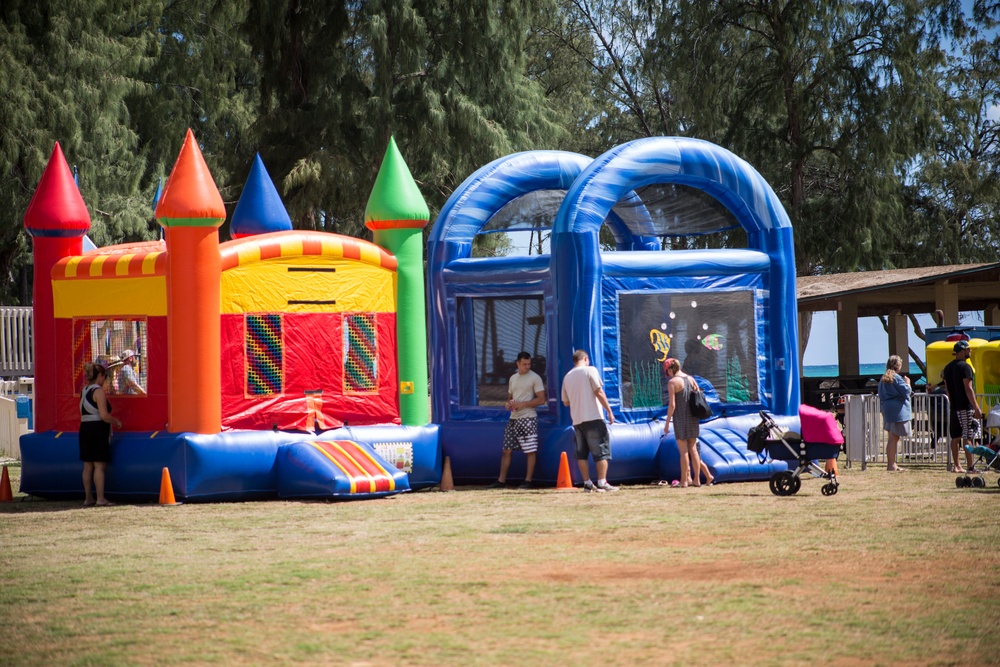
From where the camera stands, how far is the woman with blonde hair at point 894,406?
1514 cm

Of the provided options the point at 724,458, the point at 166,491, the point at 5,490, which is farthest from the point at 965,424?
the point at 5,490

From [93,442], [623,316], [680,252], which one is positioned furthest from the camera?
[680,252]

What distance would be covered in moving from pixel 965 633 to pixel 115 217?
85.7ft

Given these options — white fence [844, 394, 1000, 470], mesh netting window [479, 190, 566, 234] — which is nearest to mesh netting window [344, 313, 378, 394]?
mesh netting window [479, 190, 566, 234]

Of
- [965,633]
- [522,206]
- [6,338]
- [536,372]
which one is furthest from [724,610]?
[6,338]

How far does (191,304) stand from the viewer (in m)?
12.5

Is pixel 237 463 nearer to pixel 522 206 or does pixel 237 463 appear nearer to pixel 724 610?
pixel 522 206

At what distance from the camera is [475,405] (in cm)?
1486

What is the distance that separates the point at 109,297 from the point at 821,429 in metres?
7.45

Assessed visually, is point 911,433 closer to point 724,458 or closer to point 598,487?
point 724,458

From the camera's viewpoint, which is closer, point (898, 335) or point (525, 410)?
point (525, 410)

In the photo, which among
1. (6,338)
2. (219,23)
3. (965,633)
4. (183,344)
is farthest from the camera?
(219,23)

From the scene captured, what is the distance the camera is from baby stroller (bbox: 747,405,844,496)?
40.5ft

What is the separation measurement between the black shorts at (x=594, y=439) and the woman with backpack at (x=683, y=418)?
0.67 metres
